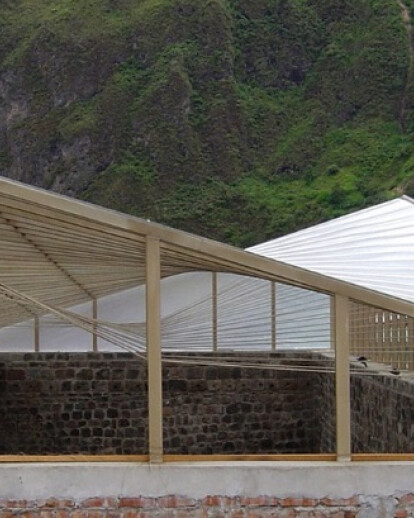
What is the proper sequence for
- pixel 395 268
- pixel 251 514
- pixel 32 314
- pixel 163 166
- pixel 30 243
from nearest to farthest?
pixel 251 514, pixel 30 243, pixel 395 268, pixel 32 314, pixel 163 166

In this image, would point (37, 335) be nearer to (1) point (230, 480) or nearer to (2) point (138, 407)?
(2) point (138, 407)

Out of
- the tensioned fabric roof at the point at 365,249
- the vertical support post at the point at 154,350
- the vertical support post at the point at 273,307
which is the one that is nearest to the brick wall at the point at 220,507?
the vertical support post at the point at 154,350

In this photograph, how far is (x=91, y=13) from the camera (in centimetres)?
4075

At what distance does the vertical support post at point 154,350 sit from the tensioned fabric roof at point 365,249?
228 cm

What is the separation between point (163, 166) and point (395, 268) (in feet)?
93.9

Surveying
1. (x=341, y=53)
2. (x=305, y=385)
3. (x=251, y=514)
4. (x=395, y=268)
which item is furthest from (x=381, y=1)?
(x=251, y=514)

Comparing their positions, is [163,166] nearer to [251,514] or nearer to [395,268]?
[395,268]

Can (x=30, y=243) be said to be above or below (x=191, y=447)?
above

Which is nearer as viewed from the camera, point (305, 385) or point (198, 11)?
point (305, 385)

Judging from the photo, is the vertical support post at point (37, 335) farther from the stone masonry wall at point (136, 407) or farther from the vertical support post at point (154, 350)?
the vertical support post at point (154, 350)

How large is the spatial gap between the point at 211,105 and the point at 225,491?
33.0 m

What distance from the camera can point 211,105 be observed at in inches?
1465

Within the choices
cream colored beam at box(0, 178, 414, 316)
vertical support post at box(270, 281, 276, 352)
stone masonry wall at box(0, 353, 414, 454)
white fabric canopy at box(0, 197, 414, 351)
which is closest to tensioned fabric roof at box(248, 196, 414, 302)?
white fabric canopy at box(0, 197, 414, 351)

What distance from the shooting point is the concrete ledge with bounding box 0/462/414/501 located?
492 cm
